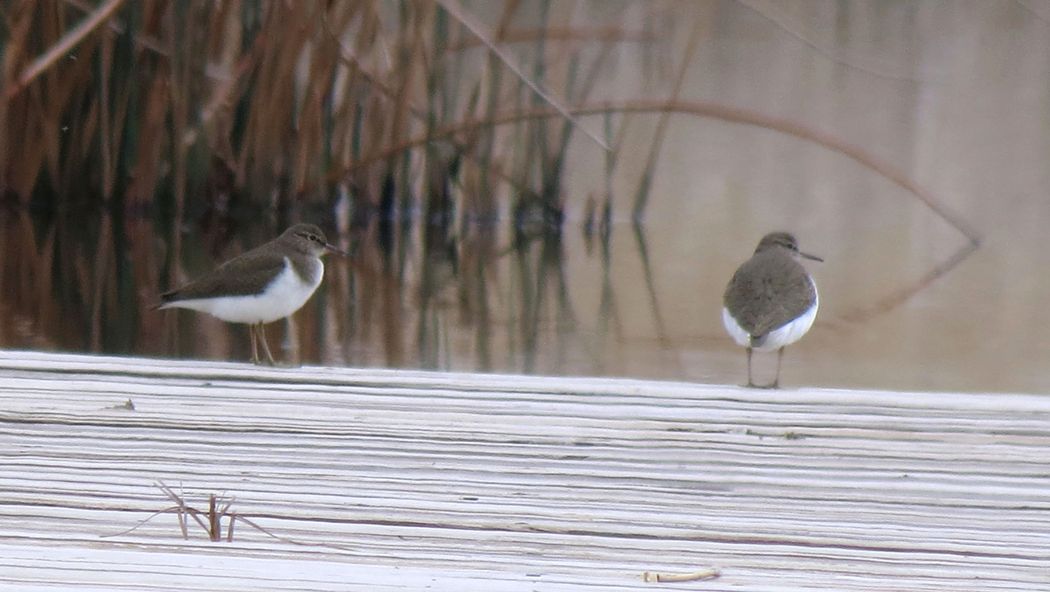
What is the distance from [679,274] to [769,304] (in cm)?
277

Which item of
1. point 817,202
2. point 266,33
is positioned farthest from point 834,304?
point 817,202

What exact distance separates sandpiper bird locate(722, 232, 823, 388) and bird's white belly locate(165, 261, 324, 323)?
88cm

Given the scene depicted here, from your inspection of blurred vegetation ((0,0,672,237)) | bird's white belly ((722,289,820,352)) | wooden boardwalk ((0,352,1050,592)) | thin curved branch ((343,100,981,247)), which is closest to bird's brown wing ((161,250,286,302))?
wooden boardwalk ((0,352,1050,592))

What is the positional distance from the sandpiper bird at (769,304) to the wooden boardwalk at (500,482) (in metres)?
0.49

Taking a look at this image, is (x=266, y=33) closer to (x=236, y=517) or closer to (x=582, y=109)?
(x=582, y=109)

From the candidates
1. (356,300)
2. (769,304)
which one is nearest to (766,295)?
(769,304)

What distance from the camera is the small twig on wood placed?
70.3 inches

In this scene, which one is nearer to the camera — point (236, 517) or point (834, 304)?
point (236, 517)

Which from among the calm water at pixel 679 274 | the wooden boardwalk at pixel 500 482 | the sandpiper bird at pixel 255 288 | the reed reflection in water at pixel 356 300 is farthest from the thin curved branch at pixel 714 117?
the wooden boardwalk at pixel 500 482

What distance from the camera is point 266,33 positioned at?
18.1 feet

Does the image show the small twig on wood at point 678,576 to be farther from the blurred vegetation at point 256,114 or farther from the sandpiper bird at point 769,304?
the blurred vegetation at point 256,114

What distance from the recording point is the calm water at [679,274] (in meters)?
4.45

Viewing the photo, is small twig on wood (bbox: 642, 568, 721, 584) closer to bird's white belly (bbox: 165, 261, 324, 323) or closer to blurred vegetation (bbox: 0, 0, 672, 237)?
bird's white belly (bbox: 165, 261, 324, 323)

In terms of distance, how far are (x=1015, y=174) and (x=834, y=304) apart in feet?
12.8
